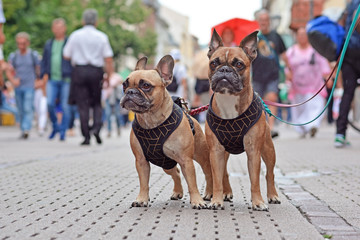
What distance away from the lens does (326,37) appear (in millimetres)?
9352

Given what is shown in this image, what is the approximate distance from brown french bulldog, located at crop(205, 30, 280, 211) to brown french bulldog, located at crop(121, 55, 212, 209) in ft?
0.56

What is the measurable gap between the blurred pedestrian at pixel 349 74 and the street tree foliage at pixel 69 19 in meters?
6.70

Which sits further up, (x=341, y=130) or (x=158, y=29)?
(x=158, y=29)

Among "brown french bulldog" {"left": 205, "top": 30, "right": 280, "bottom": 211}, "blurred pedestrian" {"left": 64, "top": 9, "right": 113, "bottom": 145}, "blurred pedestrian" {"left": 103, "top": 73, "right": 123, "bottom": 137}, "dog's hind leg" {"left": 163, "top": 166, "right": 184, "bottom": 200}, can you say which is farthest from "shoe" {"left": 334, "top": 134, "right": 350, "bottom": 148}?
"blurred pedestrian" {"left": 103, "top": 73, "right": 123, "bottom": 137}

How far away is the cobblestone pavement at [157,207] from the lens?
3.50 m

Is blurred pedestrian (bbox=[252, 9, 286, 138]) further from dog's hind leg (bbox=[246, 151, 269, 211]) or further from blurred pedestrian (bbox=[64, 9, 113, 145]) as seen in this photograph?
dog's hind leg (bbox=[246, 151, 269, 211])

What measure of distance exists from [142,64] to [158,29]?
84.9 meters

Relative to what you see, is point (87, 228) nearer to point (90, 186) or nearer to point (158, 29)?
point (90, 186)

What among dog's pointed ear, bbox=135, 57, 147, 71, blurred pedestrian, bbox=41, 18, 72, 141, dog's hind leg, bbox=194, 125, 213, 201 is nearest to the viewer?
dog's pointed ear, bbox=135, 57, 147, 71

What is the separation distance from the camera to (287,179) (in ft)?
21.2

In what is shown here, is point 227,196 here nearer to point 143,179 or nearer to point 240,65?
point 143,179

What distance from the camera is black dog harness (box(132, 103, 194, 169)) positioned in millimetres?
4371

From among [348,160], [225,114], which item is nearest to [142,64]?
[225,114]

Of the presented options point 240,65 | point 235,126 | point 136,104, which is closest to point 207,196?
point 235,126
